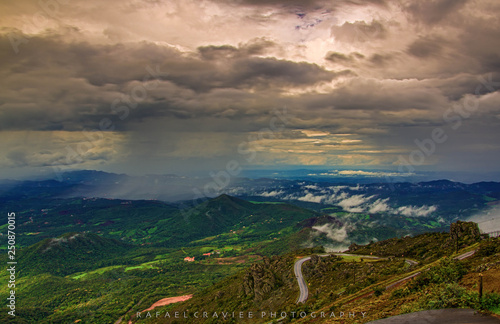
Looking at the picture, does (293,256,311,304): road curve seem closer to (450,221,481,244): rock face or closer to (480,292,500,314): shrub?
(450,221,481,244): rock face

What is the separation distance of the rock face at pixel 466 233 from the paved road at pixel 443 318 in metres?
78.4

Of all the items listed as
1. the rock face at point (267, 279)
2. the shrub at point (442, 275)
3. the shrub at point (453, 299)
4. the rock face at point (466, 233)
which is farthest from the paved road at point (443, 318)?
the rock face at point (466, 233)

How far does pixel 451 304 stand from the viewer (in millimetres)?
38375

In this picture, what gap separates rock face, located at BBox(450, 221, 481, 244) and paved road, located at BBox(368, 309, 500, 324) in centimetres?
7837

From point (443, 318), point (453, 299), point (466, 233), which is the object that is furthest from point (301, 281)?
point (443, 318)

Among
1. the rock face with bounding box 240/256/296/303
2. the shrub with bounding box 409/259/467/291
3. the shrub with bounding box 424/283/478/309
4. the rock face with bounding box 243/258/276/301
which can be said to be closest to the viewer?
the shrub with bounding box 424/283/478/309

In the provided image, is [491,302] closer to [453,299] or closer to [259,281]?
[453,299]

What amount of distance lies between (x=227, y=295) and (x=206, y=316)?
15.5 m

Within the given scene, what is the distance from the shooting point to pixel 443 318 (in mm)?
35906

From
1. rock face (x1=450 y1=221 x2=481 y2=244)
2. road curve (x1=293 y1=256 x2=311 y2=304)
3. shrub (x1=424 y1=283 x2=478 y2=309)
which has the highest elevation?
shrub (x1=424 y1=283 x2=478 y2=309)

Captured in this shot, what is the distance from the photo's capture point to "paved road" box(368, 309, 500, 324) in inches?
1341

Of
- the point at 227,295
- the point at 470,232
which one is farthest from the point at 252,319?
the point at 470,232

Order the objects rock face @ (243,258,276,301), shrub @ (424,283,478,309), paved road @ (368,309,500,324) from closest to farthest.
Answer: paved road @ (368,309,500,324)
shrub @ (424,283,478,309)
rock face @ (243,258,276,301)

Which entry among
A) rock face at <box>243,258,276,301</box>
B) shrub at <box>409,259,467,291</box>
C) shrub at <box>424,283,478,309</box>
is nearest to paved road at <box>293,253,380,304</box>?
rock face at <box>243,258,276,301</box>
